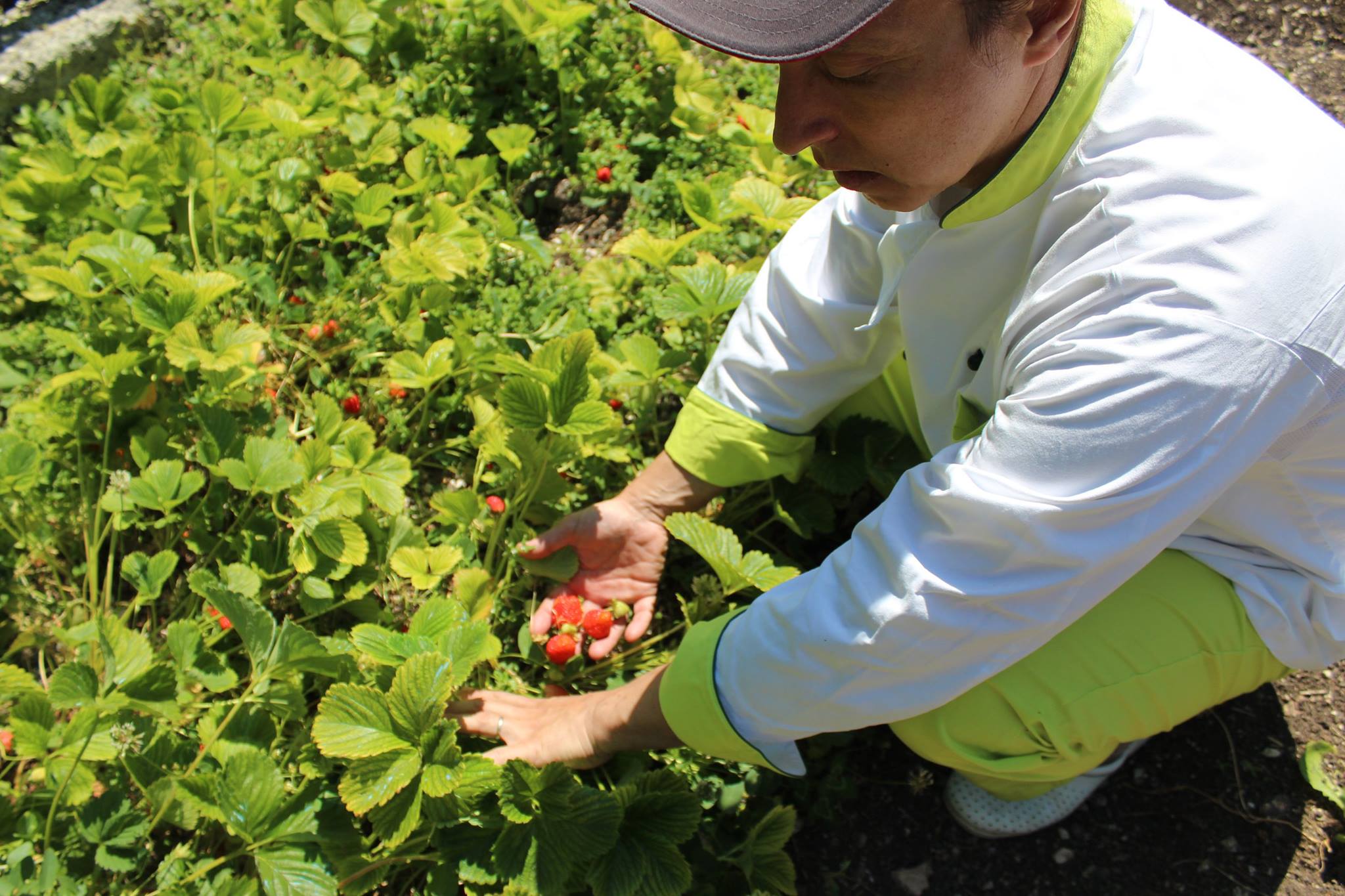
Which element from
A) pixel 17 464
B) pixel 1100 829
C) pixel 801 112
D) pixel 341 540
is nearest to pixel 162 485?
pixel 17 464

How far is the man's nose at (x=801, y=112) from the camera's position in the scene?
1123mm

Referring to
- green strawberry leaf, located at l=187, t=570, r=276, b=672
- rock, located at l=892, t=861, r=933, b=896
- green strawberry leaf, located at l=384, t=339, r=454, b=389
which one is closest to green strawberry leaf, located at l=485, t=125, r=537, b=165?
green strawberry leaf, located at l=384, t=339, r=454, b=389

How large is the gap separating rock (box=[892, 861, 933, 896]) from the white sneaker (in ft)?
0.35

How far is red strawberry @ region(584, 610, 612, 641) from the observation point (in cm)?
191

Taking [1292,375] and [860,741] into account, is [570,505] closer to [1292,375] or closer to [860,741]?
[860,741]

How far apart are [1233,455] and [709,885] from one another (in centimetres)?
101

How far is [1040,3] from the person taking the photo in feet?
3.36

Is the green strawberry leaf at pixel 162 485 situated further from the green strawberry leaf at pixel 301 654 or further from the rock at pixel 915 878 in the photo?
the rock at pixel 915 878

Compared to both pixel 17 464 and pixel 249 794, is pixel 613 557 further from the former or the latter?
pixel 17 464

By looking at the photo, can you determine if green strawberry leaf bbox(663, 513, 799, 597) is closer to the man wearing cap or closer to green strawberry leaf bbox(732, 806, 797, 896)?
the man wearing cap

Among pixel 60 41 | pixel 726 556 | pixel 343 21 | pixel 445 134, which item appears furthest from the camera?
pixel 60 41

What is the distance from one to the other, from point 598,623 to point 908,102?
1.14 meters

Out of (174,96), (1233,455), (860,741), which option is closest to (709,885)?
(860,741)

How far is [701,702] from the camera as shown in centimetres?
148
